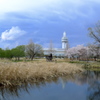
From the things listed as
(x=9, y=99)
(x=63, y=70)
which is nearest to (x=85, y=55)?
(x=63, y=70)

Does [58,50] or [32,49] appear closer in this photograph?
[32,49]

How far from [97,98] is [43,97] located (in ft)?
7.26

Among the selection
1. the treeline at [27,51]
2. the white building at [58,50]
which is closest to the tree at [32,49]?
the treeline at [27,51]

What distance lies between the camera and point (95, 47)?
84.1ft

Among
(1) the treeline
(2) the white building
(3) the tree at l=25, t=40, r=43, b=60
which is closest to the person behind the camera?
(1) the treeline

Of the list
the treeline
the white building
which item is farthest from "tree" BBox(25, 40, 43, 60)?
the white building

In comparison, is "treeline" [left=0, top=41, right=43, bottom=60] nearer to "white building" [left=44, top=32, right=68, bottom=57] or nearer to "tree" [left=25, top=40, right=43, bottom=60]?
"tree" [left=25, top=40, right=43, bottom=60]

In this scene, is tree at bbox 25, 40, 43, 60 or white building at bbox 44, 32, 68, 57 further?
white building at bbox 44, 32, 68, 57

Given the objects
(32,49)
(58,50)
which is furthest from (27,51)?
(58,50)

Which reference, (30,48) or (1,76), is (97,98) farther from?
(30,48)

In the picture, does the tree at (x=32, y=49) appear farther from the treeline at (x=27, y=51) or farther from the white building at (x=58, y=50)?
the white building at (x=58, y=50)

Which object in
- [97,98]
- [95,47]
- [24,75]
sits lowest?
[97,98]

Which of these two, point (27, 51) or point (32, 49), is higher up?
point (32, 49)

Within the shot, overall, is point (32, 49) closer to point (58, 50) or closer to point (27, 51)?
point (27, 51)
